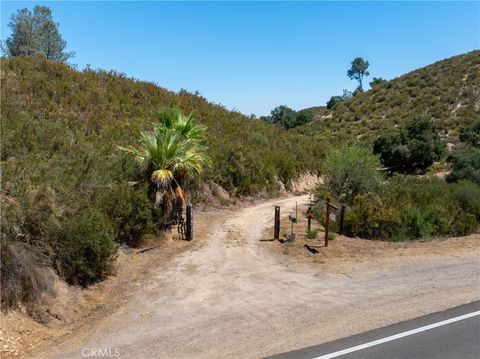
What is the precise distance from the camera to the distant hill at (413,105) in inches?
1725

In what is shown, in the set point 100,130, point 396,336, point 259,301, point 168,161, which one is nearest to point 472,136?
point 100,130

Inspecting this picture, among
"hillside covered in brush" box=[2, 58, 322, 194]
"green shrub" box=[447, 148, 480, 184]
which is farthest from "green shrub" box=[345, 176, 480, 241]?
"hillside covered in brush" box=[2, 58, 322, 194]

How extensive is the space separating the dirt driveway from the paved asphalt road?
0.93ft

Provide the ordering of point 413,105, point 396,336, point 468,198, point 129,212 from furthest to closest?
point 413,105 < point 468,198 < point 129,212 < point 396,336

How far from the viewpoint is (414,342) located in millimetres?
6809

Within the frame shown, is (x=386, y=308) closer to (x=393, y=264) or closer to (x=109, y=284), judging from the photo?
(x=393, y=264)

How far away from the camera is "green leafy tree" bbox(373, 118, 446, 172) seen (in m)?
31.1

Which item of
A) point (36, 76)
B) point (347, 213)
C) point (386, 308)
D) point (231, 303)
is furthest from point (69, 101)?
point (386, 308)

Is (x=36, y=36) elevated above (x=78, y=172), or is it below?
above

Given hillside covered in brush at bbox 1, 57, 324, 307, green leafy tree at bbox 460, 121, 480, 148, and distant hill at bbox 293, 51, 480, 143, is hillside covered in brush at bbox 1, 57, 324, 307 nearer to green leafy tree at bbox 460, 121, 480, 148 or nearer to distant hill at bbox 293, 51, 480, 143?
green leafy tree at bbox 460, 121, 480, 148

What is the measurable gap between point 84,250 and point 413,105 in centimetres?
4630

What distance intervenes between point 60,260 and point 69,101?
1349 centimetres

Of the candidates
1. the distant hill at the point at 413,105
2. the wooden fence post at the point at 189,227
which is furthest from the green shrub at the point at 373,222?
the distant hill at the point at 413,105

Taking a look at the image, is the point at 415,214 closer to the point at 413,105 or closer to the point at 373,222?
the point at 373,222
